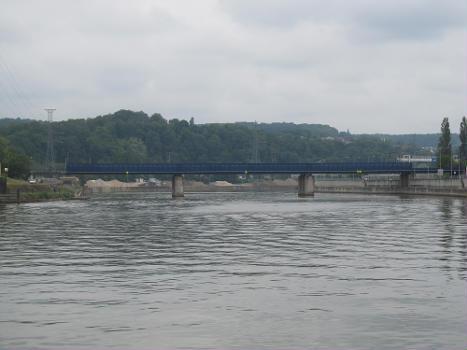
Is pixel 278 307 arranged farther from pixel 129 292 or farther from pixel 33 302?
pixel 33 302

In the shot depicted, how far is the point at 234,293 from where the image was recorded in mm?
26359

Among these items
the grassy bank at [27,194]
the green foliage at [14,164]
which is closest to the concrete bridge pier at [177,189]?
the grassy bank at [27,194]

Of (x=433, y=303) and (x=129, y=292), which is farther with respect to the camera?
(x=129, y=292)

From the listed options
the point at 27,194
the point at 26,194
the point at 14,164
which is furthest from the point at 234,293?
the point at 14,164

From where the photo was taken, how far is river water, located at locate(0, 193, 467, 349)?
19281 mm

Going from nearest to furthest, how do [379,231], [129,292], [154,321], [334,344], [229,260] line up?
[334,344] → [154,321] → [129,292] → [229,260] → [379,231]

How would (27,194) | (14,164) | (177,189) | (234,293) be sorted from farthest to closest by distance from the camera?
(177,189), (14,164), (27,194), (234,293)

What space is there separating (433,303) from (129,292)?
11.6 metres

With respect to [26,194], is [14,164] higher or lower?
higher

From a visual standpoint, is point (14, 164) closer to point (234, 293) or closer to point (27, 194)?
point (27, 194)

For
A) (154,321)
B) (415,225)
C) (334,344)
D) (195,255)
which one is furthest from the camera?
(415,225)

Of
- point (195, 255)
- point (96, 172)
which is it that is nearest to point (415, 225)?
point (195, 255)

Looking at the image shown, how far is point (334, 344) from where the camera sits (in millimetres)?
18453

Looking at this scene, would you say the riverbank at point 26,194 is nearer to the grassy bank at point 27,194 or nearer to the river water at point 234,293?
the grassy bank at point 27,194
